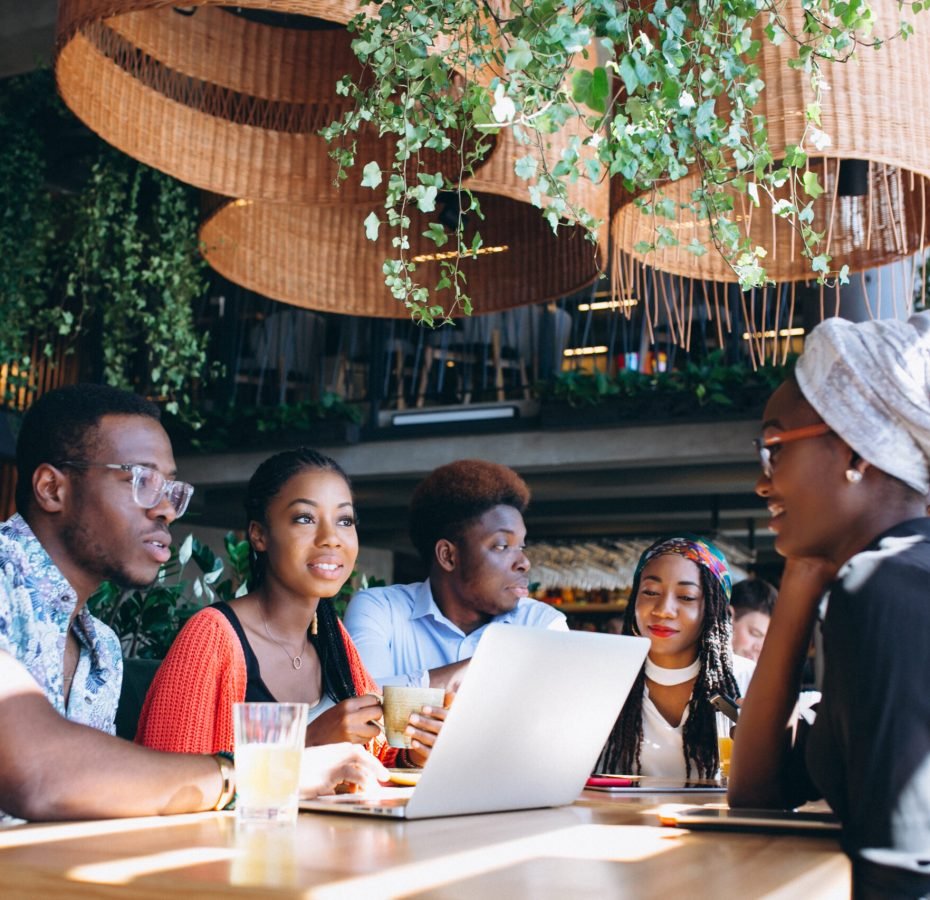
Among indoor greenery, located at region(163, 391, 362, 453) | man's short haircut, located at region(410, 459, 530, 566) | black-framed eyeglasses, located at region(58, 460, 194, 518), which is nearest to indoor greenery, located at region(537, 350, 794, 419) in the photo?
indoor greenery, located at region(163, 391, 362, 453)

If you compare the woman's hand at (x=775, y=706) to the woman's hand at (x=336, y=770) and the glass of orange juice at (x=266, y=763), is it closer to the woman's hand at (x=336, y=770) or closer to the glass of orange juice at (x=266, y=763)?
the woman's hand at (x=336, y=770)

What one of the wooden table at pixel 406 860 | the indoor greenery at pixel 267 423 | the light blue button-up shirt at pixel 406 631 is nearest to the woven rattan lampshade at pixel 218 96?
Result: the wooden table at pixel 406 860

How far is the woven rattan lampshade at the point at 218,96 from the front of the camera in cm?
198

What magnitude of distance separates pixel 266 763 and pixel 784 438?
74 cm

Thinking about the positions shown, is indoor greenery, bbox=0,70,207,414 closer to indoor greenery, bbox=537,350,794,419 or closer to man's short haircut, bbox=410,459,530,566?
indoor greenery, bbox=537,350,794,419

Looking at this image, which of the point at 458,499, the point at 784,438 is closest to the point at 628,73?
the point at 784,438

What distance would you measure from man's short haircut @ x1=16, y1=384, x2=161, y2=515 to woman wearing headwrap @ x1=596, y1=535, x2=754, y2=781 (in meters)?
1.56

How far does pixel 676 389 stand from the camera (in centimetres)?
813

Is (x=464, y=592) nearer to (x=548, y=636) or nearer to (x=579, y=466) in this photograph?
(x=548, y=636)

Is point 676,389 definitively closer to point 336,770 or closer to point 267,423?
point 267,423

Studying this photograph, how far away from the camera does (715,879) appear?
3.34 feet

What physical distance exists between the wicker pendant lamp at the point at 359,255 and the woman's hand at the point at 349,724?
3.21 feet

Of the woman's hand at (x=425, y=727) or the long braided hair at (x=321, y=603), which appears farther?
the long braided hair at (x=321, y=603)

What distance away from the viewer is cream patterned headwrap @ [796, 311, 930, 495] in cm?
135
